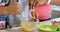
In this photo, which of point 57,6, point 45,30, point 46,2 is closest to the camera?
point 45,30

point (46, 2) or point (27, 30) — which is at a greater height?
point (46, 2)

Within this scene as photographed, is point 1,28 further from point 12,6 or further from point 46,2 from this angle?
point 46,2

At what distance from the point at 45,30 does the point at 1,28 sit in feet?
1.26

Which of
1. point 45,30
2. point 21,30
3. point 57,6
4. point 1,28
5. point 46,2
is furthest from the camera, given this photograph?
point 57,6

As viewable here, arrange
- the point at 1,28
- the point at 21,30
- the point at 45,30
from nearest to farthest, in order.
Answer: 1. the point at 45,30
2. the point at 21,30
3. the point at 1,28

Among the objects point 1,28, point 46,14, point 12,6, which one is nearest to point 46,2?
point 46,14

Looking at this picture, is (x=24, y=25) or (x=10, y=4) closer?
(x=24, y=25)

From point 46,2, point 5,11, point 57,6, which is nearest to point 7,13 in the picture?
point 5,11

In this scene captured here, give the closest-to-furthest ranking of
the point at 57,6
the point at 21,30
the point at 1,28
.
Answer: the point at 21,30, the point at 1,28, the point at 57,6

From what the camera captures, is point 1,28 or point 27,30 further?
point 1,28

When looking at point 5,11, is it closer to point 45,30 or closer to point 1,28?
point 1,28

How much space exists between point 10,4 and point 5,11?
6cm

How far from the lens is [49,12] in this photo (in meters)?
1.26

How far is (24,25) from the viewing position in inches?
33.3
